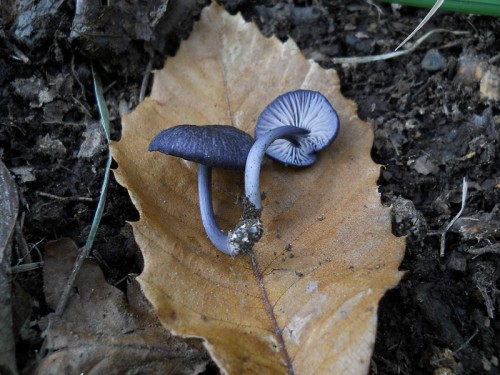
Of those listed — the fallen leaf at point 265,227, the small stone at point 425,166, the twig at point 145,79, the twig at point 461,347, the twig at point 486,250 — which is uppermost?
the twig at point 145,79

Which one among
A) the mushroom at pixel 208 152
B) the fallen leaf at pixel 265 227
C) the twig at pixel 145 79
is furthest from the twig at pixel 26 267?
the twig at pixel 145 79

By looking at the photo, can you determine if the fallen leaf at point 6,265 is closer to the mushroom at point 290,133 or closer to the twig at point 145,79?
the twig at point 145,79

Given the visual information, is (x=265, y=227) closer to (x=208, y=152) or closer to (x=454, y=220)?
(x=208, y=152)

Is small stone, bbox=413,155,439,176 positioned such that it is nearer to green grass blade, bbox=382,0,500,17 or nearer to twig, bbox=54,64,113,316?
green grass blade, bbox=382,0,500,17

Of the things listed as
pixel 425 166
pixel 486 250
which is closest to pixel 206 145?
pixel 425 166

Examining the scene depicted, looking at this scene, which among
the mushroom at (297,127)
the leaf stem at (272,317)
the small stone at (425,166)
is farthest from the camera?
the small stone at (425,166)

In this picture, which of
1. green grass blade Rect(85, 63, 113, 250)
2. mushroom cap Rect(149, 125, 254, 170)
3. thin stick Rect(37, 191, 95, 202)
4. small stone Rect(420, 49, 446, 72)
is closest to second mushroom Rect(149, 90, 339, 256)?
mushroom cap Rect(149, 125, 254, 170)

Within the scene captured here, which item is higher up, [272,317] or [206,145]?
[206,145]

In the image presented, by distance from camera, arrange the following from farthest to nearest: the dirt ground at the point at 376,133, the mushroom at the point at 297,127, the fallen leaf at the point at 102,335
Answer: the mushroom at the point at 297,127 → the dirt ground at the point at 376,133 → the fallen leaf at the point at 102,335

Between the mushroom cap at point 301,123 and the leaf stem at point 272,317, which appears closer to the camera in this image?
the leaf stem at point 272,317
